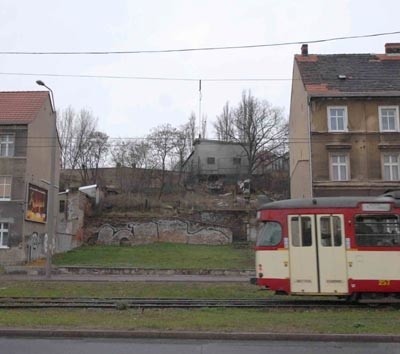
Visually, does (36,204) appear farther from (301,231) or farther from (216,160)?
(216,160)

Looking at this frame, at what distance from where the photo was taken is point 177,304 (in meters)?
15.0

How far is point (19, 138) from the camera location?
38000 mm

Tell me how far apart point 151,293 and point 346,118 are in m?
21.5

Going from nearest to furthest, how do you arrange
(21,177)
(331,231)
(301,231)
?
(331,231) → (301,231) → (21,177)

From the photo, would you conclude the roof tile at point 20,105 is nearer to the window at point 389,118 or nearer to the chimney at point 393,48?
the window at point 389,118

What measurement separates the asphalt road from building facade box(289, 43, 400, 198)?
25.9 metres

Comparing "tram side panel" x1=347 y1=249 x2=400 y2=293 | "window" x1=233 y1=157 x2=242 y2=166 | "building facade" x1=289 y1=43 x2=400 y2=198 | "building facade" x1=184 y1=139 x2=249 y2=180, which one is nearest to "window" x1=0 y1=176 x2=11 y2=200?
"building facade" x1=289 y1=43 x2=400 y2=198

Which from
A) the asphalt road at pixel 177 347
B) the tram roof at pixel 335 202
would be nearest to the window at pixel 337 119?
the tram roof at pixel 335 202

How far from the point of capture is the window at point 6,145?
38.1 metres

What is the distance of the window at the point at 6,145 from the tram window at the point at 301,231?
1094 inches

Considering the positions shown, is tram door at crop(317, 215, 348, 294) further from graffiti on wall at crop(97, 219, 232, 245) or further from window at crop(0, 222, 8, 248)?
graffiti on wall at crop(97, 219, 232, 245)

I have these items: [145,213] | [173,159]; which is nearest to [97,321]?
[145,213]

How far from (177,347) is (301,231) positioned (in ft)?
23.3

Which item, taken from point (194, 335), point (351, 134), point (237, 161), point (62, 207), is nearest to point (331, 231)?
point (194, 335)
